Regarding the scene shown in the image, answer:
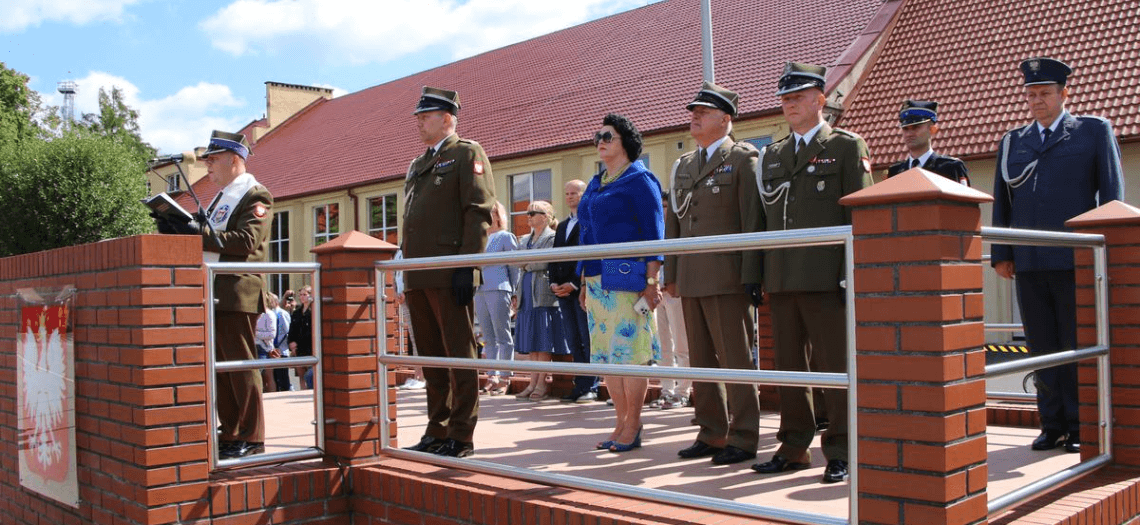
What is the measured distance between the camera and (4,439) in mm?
6254

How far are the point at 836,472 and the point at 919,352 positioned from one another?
1521mm

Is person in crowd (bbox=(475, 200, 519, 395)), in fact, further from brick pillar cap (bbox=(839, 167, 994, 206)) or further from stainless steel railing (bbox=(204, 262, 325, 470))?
brick pillar cap (bbox=(839, 167, 994, 206))

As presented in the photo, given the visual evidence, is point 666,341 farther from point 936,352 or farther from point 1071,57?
point 1071,57

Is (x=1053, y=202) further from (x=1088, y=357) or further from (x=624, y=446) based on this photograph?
(x=624, y=446)

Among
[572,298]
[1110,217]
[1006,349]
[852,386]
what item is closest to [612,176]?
[1110,217]

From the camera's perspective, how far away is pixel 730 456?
5.08 metres

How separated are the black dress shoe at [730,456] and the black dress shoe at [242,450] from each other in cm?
247

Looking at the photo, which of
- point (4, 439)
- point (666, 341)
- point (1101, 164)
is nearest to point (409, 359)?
point (4, 439)

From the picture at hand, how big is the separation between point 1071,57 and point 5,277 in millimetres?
19755

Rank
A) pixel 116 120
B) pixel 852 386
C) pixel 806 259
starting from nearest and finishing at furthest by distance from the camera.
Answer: pixel 852 386 → pixel 806 259 → pixel 116 120

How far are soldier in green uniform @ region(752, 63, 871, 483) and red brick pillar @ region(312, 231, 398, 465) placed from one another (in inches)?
76.6

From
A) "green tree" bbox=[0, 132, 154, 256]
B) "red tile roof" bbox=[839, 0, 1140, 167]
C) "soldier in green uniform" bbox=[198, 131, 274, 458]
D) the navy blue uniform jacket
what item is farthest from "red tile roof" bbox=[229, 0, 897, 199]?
"soldier in green uniform" bbox=[198, 131, 274, 458]

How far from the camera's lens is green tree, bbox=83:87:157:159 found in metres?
63.6

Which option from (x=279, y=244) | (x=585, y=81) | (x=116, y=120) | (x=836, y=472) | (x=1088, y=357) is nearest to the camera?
(x=1088, y=357)
